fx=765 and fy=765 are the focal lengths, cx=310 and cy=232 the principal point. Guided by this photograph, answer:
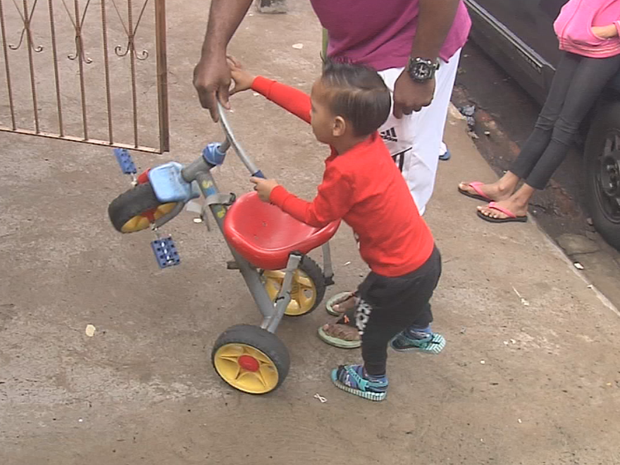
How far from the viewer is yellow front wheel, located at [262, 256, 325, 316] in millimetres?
3002

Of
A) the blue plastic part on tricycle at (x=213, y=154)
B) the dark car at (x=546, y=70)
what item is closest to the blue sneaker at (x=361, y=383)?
the blue plastic part on tricycle at (x=213, y=154)

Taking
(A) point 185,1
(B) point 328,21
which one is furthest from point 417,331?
(A) point 185,1

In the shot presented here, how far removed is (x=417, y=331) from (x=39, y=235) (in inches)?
69.3

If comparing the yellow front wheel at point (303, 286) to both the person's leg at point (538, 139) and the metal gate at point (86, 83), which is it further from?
the person's leg at point (538, 139)

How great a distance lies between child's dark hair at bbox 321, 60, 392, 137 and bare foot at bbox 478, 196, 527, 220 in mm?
1889

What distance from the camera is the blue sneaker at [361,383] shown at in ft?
9.12

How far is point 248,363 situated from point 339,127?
0.95 m

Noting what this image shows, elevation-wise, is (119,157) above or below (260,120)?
above

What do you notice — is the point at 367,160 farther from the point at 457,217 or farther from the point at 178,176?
the point at 457,217

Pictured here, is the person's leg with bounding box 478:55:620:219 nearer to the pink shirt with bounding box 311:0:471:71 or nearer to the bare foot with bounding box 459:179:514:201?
the bare foot with bounding box 459:179:514:201

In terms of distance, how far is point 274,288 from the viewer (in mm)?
3111

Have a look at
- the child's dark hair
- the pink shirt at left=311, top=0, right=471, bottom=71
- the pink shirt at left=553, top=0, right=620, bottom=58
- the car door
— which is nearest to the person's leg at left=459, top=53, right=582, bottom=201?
the pink shirt at left=553, top=0, right=620, bottom=58

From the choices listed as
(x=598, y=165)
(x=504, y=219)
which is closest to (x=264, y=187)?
(x=504, y=219)

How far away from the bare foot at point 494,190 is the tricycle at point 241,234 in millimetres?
1701
